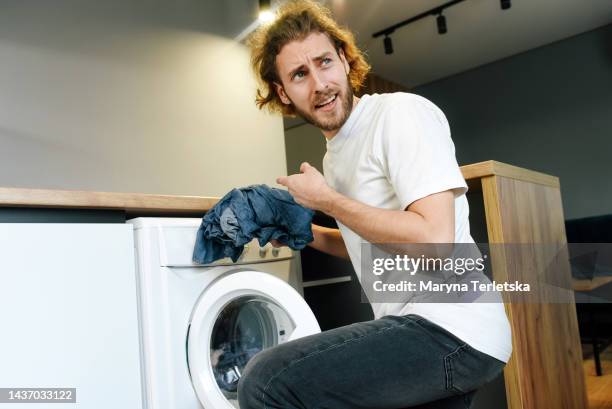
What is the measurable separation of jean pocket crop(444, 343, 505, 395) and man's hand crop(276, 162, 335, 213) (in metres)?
0.38

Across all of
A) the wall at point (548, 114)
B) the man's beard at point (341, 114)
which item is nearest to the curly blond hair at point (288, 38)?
the man's beard at point (341, 114)

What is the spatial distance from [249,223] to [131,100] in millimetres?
2000

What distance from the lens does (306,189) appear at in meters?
1.12

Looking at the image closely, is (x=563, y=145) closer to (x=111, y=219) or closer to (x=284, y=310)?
(x=284, y=310)

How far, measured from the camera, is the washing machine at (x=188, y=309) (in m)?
1.31

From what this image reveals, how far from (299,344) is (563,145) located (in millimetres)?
4515

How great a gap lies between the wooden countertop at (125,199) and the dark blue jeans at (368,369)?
0.55 meters

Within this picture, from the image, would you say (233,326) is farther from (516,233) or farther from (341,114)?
(516,233)

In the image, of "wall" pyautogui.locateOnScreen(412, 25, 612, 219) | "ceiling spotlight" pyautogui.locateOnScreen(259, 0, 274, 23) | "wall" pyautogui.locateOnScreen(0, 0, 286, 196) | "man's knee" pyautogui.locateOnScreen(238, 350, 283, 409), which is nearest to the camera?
"man's knee" pyautogui.locateOnScreen(238, 350, 283, 409)

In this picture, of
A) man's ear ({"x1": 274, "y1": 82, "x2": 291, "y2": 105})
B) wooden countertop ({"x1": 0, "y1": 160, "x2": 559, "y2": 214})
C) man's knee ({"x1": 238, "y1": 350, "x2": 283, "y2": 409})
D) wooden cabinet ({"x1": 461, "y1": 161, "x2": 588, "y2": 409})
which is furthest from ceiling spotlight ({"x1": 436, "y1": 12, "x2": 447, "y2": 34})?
man's knee ({"x1": 238, "y1": 350, "x2": 283, "y2": 409})

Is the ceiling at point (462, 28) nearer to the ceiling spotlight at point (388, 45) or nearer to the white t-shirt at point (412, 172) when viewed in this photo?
the ceiling spotlight at point (388, 45)

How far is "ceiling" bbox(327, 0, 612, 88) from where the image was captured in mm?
3982

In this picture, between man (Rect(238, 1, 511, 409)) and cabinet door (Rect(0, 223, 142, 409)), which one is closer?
man (Rect(238, 1, 511, 409))

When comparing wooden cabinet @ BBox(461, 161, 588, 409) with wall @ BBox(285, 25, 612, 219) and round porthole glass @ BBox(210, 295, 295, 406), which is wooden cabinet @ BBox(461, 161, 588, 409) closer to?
round porthole glass @ BBox(210, 295, 295, 406)
